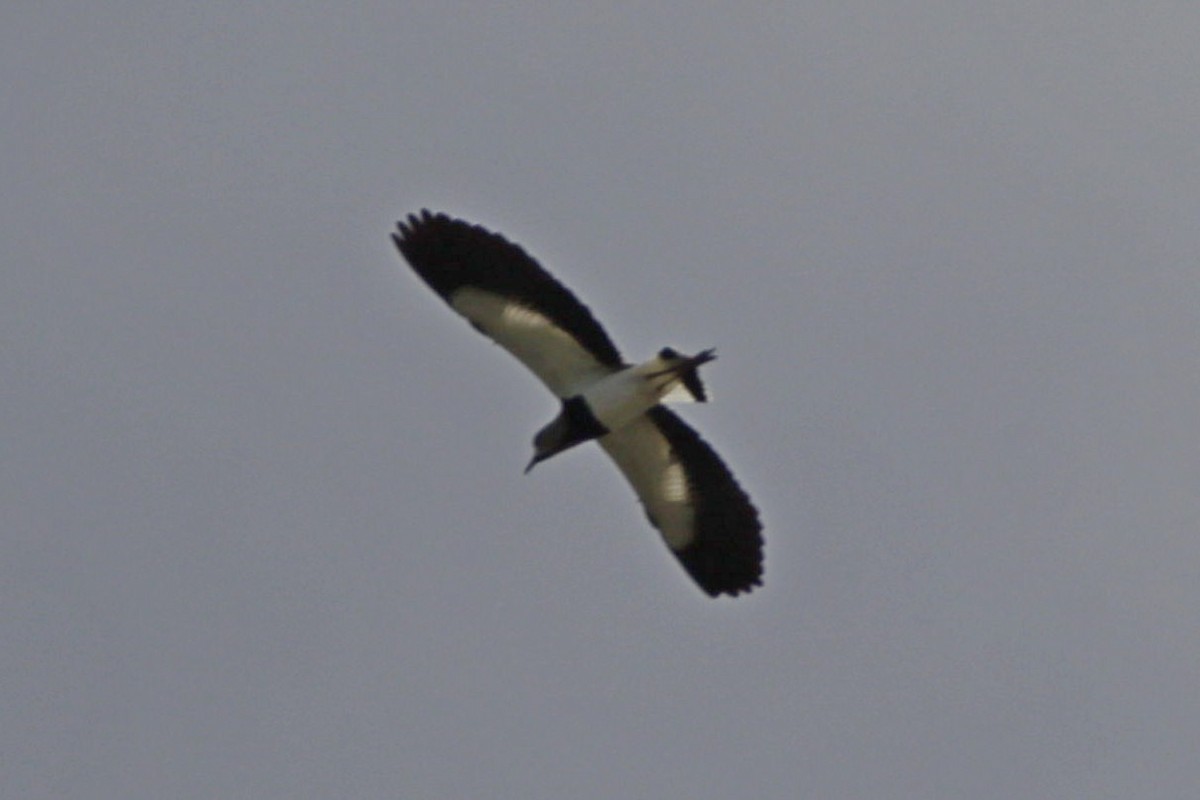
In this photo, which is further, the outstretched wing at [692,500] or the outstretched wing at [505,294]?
the outstretched wing at [692,500]

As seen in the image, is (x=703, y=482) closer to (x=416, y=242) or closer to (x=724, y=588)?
(x=724, y=588)

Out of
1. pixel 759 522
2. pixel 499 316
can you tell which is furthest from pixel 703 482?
pixel 499 316

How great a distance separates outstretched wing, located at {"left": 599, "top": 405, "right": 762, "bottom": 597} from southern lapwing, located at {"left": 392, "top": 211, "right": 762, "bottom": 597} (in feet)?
0.03

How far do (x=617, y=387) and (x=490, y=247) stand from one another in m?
1.88

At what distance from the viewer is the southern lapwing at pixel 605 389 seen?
28.1 metres

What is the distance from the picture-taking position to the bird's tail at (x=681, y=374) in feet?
91.8

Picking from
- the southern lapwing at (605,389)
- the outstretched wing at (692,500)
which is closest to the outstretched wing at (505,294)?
the southern lapwing at (605,389)

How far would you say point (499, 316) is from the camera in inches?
1117

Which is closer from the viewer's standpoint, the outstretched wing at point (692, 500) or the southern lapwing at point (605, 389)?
the southern lapwing at point (605, 389)

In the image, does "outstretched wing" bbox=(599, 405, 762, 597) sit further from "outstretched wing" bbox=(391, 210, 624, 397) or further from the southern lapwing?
"outstretched wing" bbox=(391, 210, 624, 397)

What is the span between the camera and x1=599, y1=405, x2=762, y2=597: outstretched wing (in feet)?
95.4

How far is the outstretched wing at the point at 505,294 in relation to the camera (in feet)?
91.9

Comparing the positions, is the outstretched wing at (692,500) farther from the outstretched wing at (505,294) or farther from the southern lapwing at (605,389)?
the outstretched wing at (505,294)

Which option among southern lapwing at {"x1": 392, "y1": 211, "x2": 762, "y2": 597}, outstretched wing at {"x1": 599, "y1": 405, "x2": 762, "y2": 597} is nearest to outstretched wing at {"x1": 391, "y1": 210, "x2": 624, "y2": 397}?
southern lapwing at {"x1": 392, "y1": 211, "x2": 762, "y2": 597}
